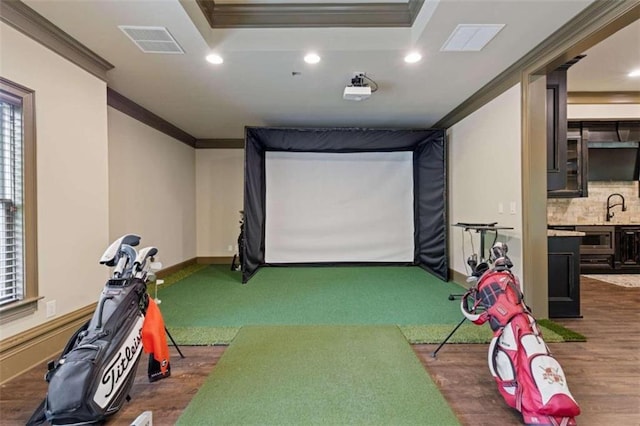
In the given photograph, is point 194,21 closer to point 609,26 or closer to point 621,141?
point 609,26

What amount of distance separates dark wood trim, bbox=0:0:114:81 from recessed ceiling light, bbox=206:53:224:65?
3.45 feet

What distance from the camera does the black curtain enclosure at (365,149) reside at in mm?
4742

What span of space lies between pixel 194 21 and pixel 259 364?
272 cm

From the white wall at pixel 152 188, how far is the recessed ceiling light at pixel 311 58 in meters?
2.60

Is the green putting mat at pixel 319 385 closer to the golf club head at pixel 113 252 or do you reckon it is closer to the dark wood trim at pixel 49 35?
the golf club head at pixel 113 252

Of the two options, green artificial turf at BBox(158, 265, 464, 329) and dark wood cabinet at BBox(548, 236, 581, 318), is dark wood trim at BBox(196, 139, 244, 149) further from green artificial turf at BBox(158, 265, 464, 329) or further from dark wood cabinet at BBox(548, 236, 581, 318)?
dark wood cabinet at BBox(548, 236, 581, 318)

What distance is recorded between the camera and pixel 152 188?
470 centimetres

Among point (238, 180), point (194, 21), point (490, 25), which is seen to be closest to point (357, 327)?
point (490, 25)

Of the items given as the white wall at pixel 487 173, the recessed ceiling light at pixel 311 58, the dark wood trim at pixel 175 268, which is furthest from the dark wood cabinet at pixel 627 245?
the dark wood trim at pixel 175 268

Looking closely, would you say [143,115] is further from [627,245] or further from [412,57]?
[627,245]

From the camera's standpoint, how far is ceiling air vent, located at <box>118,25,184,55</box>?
2408 mm

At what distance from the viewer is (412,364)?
2.17m

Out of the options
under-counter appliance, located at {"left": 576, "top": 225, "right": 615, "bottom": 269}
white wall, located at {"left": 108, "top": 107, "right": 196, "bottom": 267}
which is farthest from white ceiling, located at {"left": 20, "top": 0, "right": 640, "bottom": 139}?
under-counter appliance, located at {"left": 576, "top": 225, "right": 615, "bottom": 269}

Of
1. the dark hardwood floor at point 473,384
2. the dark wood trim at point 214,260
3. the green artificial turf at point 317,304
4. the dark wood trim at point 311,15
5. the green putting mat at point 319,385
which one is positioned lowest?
the dark hardwood floor at point 473,384
